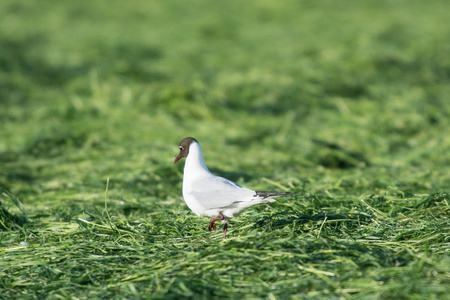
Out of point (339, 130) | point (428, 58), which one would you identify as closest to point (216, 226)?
point (339, 130)

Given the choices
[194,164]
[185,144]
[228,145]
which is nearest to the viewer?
[194,164]

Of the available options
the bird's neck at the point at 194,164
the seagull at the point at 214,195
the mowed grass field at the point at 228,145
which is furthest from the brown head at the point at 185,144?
the mowed grass field at the point at 228,145

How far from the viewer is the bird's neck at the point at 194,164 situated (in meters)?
4.64

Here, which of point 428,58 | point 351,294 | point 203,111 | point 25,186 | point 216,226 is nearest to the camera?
point 351,294

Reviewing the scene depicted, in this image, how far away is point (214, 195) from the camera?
4258mm

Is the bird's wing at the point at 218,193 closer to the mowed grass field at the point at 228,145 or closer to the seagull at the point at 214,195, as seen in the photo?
the seagull at the point at 214,195

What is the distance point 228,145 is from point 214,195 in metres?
4.04

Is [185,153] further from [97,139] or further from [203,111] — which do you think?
[203,111]

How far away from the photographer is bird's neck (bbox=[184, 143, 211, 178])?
464 centimetres

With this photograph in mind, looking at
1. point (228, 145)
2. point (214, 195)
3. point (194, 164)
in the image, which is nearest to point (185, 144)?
point (194, 164)

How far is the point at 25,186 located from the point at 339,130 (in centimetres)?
472

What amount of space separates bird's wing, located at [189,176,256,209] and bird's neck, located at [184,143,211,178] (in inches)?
6.3

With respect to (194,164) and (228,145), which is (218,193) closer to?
(194,164)

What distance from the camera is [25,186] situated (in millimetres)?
6867
